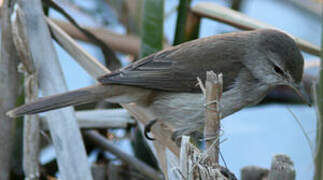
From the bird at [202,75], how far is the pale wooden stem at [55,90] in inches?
7.9

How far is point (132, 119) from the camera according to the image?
3.17 meters

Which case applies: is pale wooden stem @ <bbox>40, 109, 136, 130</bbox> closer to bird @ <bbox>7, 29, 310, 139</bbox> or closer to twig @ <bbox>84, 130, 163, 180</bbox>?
twig @ <bbox>84, 130, 163, 180</bbox>

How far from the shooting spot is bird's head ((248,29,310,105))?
2.59 m

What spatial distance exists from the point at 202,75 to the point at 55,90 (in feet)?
2.48

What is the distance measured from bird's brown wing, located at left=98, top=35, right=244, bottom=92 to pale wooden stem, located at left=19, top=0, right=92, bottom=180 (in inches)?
14.1

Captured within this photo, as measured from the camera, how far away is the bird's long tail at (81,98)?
2.41 m

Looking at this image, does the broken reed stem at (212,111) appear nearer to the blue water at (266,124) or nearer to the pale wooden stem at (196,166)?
the pale wooden stem at (196,166)

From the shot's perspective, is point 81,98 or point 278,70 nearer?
point 81,98

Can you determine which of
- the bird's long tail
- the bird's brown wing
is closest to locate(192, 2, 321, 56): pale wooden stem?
the bird's brown wing

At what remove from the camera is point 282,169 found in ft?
6.65

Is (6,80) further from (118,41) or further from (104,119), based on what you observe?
(118,41)

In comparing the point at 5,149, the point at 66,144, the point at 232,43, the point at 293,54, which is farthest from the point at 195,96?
the point at 5,149

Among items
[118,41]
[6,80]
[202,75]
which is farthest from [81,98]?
[118,41]

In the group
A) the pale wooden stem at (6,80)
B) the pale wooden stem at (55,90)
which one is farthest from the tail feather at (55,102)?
the pale wooden stem at (6,80)
